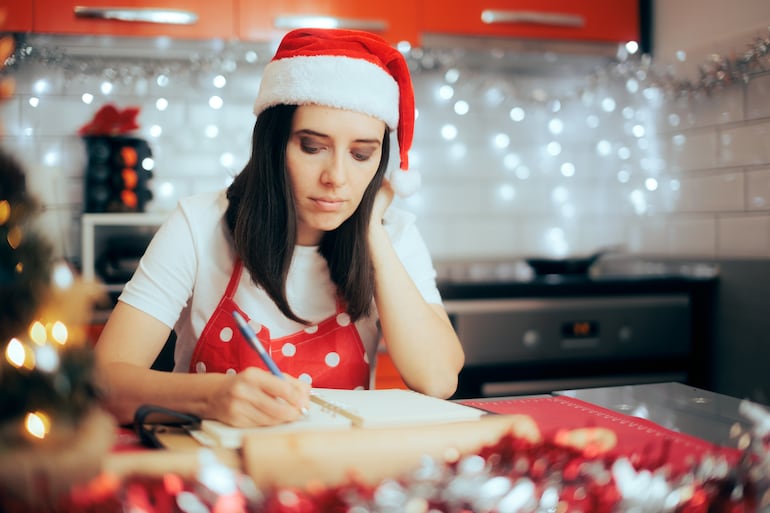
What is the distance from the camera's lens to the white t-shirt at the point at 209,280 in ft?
4.33

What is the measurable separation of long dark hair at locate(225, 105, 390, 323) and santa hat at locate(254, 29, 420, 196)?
50 mm

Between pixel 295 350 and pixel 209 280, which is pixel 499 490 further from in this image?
pixel 209 280

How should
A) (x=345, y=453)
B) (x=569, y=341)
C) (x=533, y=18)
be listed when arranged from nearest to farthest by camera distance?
(x=345, y=453)
(x=569, y=341)
(x=533, y=18)

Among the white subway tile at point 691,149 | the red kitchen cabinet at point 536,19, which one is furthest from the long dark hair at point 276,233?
the white subway tile at point 691,149

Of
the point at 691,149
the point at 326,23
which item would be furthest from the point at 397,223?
the point at 691,149

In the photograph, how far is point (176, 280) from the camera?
1.32m

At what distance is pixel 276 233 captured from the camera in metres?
1.35

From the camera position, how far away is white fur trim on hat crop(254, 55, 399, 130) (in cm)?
123

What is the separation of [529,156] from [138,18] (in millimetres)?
1419

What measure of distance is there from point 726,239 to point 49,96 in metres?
2.10

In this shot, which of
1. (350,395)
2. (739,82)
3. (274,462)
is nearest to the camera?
(274,462)

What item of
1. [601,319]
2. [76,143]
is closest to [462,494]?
[601,319]

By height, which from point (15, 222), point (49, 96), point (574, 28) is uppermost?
point (574, 28)

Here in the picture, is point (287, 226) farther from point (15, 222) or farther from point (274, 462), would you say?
point (15, 222)
